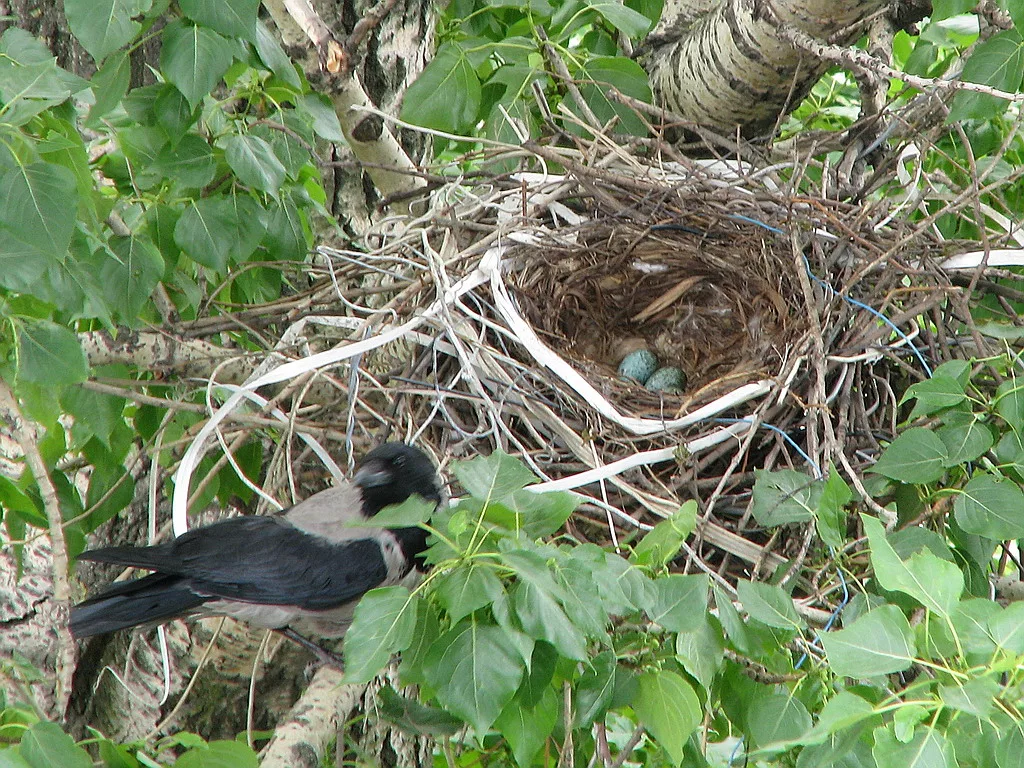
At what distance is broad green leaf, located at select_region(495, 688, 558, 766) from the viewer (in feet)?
3.19

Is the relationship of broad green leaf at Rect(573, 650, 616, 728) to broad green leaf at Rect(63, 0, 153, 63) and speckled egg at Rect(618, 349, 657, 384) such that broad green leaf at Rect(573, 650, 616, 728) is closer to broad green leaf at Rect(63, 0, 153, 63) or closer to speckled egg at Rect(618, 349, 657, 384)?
broad green leaf at Rect(63, 0, 153, 63)

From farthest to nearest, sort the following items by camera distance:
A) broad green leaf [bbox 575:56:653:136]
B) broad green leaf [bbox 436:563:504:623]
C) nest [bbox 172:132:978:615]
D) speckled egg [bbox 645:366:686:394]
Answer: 1. speckled egg [bbox 645:366:686:394]
2. broad green leaf [bbox 575:56:653:136]
3. nest [bbox 172:132:978:615]
4. broad green leaf [bbox 436:563:504:623]

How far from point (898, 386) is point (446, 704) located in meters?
1.08

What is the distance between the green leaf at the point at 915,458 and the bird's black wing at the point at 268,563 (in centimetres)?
68

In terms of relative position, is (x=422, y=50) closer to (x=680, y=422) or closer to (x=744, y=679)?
(x=680, y=422)

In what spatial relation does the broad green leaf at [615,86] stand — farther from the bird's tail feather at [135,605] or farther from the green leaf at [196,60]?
the bird's tail feather at [135,605]

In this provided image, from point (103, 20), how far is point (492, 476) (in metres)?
0.67

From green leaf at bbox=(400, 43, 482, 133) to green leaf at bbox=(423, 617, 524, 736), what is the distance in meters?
1.00

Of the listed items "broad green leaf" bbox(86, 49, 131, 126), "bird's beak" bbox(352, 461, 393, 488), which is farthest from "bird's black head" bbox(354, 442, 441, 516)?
"broad green leaf" bbox(86, 49, 131, 126)

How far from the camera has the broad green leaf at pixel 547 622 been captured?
2.74 ft

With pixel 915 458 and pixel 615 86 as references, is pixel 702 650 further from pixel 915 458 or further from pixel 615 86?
pixel 615 86

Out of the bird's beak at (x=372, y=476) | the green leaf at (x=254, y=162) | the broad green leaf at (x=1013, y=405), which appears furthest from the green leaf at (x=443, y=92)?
the broad green leaf at (x=1013, y=405)

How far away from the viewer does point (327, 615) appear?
1394 mm

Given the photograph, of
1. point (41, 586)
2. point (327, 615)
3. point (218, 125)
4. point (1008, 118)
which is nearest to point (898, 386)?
point (1008, 118)
